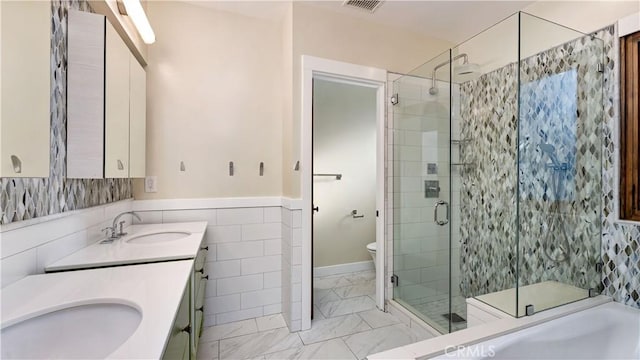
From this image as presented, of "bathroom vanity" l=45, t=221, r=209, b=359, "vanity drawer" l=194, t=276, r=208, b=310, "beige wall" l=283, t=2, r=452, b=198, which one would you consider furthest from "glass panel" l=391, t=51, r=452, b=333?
A: "bathroom vanity" l=45, t=221, r=209, b=359

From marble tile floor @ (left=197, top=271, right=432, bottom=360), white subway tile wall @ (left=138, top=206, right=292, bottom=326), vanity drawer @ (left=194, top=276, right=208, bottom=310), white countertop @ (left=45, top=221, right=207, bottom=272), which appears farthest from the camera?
white subway tile wall @ (left=138, top=206, right=292, bottom=326)

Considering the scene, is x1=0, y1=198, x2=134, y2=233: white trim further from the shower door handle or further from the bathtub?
the shower door handle

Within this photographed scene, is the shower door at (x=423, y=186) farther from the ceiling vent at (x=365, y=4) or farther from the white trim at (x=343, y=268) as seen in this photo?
the white trim at (x=343, y=268)

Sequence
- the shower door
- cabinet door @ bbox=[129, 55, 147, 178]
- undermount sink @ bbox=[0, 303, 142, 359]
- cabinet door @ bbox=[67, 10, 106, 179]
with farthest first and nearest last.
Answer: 1. the shower door
2. cabinet door @ bbox=[129, 55, 147, 178]
3. cabinet door @ bbox=[67, 10, 106, 179]
4. undermount sink @ bbox=[0, 303, 142, 359]

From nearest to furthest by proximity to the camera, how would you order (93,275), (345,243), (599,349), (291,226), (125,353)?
1. (125,353)
2. (93,275)
3. (599,349)
4. (291,226)
5. (345,243)

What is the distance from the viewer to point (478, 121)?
8.07 ft

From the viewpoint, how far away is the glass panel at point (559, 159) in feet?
5.86

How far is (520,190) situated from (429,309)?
120 centimetres

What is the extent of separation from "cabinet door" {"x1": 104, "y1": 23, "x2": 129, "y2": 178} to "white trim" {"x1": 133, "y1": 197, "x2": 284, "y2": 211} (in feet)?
2.06

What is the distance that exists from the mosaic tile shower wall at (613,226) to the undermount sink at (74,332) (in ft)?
8.05

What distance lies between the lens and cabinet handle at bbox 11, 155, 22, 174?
89 cm

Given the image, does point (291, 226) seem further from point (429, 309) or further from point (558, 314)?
point (558, 314)

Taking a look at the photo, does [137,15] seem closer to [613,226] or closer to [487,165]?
[487,165]

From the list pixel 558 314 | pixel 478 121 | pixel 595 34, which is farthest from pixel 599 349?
pixel 595 34
